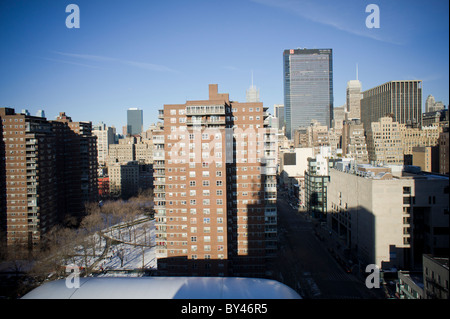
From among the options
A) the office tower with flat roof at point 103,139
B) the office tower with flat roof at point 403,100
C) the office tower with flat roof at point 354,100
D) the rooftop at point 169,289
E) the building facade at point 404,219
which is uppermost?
the office tower with flat roof at point 354,100

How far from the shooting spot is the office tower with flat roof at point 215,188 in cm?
1370

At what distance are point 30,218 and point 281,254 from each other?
64.8 feet

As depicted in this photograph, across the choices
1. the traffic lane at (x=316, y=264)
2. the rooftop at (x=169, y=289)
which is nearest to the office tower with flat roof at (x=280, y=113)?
the traffic lane at (x=316, y=264)

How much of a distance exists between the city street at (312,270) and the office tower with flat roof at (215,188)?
2.37 meters

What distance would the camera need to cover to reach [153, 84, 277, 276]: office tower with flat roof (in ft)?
45.0

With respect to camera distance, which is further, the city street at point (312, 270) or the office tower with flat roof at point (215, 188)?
the city street at point (312, 270)

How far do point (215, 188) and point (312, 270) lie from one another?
28.6 feet

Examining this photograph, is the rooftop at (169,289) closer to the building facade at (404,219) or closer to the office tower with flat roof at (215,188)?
the office tower with flat roof at (215,188)

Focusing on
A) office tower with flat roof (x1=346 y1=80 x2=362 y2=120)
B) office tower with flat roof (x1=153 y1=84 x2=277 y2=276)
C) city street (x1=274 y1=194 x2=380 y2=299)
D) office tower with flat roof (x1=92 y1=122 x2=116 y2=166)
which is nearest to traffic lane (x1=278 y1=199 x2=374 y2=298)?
city street (x1=274 y1=194 x2=380 y2=299)

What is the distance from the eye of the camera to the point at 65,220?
26266 millimetres

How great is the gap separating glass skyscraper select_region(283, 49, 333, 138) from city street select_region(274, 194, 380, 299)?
2652 inches

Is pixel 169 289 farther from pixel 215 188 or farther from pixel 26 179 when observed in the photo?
pixel 26 179

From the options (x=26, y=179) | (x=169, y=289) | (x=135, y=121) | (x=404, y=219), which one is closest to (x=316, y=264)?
(x=404, y=219)
